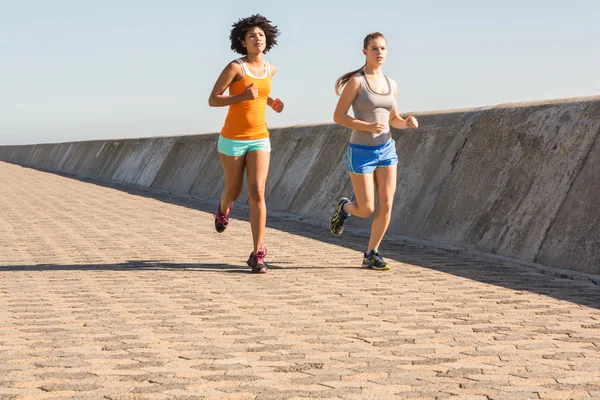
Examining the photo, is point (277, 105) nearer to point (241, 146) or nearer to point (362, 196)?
point (241, 146)

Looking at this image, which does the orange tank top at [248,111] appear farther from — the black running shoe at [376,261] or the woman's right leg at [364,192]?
the black running shoe at [376,261]

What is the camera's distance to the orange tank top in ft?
26.6

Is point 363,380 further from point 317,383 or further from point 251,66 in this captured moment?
point 251,66

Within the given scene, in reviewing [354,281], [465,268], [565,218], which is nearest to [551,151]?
[565,218]

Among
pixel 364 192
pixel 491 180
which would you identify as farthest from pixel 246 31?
pixel 491 180

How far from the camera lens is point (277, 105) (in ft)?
27.1

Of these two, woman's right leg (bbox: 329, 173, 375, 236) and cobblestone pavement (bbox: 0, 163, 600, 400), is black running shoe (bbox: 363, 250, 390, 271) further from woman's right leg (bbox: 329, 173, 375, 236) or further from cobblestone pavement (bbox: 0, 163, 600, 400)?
woman's right leg (bbox: 329, 173, 375, 236)

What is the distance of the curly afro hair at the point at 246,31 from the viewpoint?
27.1 feet

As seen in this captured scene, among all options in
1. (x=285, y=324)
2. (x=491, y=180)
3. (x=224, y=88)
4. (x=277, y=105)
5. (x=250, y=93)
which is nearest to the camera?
(x=285, y=324)

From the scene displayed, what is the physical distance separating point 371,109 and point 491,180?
2.20 metres

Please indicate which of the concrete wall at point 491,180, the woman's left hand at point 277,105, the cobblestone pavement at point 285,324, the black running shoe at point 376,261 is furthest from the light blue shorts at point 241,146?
the concrete wall at point 491,180

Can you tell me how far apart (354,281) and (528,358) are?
2.95 metres

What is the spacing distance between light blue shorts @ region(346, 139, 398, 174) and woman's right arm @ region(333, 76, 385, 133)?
0.70 ft

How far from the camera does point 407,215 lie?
11094mm
